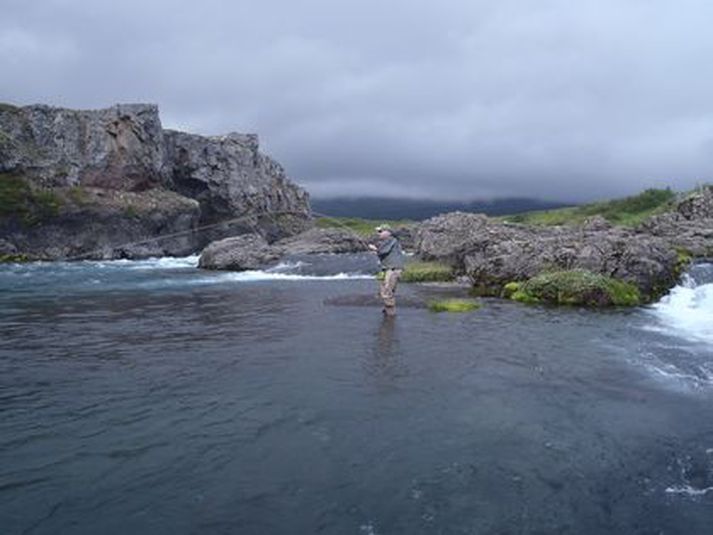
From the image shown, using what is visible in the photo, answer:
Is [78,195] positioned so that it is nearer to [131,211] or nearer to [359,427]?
[131,211]

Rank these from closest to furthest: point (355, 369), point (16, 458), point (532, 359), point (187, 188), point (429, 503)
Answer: point (429, 503) < point (16, 458) < point (355, 369) < point (532, 359) < point (187, 188)

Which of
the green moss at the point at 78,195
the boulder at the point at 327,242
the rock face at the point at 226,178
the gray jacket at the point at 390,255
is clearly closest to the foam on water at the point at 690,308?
the gray jacket at the point at 390,255

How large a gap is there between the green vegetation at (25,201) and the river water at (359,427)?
200 feet

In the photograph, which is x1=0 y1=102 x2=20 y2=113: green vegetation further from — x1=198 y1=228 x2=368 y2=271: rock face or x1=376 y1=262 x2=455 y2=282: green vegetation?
x1=376 y1=262 x2=455 y2=282: green vegetation

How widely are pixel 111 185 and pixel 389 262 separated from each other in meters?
76.4

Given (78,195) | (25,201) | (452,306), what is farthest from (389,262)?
(78,195)

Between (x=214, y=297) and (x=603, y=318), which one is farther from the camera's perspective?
(x=214, y=297)

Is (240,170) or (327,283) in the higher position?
(240,170)

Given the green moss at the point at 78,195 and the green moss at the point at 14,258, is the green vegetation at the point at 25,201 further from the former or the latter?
the green moss at the point at 14,258

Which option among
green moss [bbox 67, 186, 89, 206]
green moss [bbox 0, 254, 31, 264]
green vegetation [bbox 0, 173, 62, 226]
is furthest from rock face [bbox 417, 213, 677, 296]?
green moss [bbox 67, 186, 89, 206]

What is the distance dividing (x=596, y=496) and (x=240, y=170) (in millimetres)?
108758

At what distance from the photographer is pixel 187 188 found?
111m

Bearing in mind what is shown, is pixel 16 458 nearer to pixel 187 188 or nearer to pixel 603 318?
pixel 603 318

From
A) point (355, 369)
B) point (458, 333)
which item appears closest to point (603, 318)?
point (458, 333)
